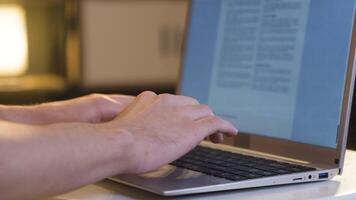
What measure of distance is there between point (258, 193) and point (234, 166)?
85 mm

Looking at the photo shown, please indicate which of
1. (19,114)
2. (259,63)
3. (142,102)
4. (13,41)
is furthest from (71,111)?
(13,41)

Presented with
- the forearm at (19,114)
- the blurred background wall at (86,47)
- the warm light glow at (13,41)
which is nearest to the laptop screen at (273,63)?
the forearm at (19,114)

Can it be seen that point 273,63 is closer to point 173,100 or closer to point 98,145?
point 173,100

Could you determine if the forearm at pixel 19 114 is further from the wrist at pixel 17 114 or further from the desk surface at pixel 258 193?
the desk surface at pixel 258 193

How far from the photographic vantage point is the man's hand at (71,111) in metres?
0.91

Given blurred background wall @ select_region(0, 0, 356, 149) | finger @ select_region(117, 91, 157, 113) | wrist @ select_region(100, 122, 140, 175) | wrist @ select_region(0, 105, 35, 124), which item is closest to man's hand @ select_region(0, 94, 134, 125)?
wrist @ select_region(0, 105, 35, 124)

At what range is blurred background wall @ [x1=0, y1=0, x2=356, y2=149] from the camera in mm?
3205

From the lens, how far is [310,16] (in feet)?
2.88

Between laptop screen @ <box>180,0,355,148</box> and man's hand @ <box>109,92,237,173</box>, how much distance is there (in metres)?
0.13

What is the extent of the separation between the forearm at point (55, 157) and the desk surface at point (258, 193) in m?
0.07

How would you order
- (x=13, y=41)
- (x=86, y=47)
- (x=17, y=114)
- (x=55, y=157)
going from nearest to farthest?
(x=55, y=157) < (x=17, y=114) < (x=13, y=41) < (x=86, y=47)

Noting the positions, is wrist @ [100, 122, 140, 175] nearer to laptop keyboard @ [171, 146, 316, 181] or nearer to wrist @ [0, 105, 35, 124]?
laptop keyboard @ [171, 146, 316, 181]

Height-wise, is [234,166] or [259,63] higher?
[259,63]

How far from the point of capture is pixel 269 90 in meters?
0.93
